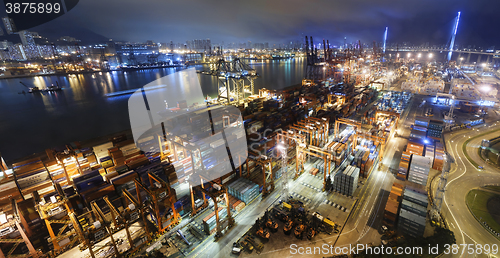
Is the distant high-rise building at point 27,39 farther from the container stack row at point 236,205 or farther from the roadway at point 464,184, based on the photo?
the roadway at point 464,184

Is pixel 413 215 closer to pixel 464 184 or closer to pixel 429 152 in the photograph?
pixel 464 184

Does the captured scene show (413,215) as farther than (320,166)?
No

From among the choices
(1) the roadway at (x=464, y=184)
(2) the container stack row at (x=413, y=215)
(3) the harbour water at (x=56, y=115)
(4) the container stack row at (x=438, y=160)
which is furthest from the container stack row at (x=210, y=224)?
(3) the harbour water at (x=56, y=115)

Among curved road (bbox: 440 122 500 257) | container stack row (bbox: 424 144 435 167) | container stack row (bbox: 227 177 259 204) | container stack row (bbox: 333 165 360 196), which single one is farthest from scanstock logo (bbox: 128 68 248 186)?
container stack row (bbox: 424 144 435 167)

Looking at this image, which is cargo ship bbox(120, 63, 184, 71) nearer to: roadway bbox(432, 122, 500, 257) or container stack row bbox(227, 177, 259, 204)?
container stack row bbox(227, 177, 259, 204)

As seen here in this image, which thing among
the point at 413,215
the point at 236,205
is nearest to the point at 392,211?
the point at 413,215

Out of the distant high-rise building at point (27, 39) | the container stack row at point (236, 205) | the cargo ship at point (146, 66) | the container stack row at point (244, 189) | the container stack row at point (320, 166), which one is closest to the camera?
the container stack row at point (236, 205)

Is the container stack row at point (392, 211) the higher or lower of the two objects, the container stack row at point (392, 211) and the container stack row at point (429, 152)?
the lower

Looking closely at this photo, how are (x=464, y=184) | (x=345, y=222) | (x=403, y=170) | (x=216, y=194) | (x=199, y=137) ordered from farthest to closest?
A: (x=199, y=137)
(x=403, y=170)
(x=464, y=184)
(x=345, y=222)
(x=216, y=194)

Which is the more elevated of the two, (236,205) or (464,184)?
(236,205)
